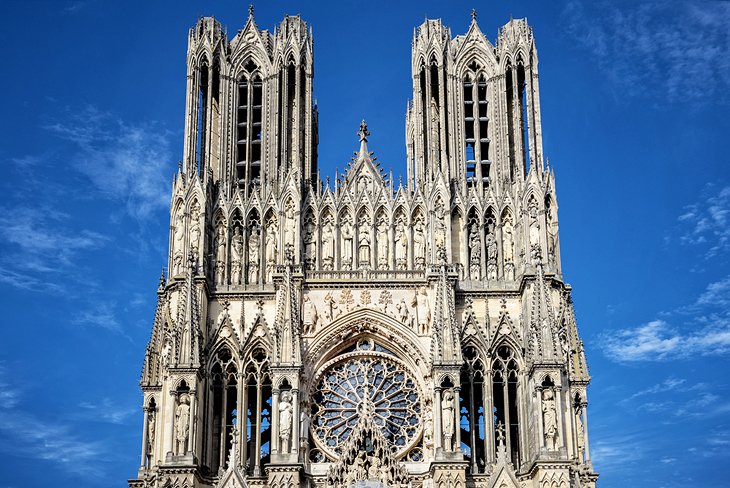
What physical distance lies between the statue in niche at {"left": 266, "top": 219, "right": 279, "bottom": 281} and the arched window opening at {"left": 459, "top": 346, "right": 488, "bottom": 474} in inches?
278

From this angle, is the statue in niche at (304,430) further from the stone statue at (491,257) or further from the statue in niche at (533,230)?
the statue in niche at (533,230)

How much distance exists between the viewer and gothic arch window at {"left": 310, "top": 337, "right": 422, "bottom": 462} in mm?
41438

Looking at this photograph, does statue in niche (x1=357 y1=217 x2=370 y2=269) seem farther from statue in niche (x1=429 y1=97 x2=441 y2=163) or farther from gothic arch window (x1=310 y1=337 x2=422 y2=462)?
statue in niche (x1=429 y1=97 x2=441 y2=163)

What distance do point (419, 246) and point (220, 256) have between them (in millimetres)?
6737

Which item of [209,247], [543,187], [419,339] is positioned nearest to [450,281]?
Result: [419,339]

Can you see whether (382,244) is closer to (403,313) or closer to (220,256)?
(403,313)

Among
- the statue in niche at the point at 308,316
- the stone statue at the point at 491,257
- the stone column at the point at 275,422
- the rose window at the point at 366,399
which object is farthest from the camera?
the stone statue at the point at 491,257

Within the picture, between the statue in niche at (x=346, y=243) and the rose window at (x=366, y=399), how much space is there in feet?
9.24

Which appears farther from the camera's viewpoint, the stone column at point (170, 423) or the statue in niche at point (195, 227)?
the statue in niche at point (195, 227)

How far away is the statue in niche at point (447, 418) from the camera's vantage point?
1574 inches

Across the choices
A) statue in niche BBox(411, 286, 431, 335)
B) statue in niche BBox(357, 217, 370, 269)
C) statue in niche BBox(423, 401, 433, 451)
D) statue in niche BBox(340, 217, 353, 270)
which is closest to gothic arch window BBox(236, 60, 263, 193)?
statue in niche BBox(340, 217, 353, 270)

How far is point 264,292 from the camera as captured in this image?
4294 centimetres

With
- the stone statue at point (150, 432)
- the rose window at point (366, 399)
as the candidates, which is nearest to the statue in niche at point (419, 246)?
the rose window at point (366, 399)

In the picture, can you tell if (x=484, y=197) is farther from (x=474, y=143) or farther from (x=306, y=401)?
(x=306, y=401)
